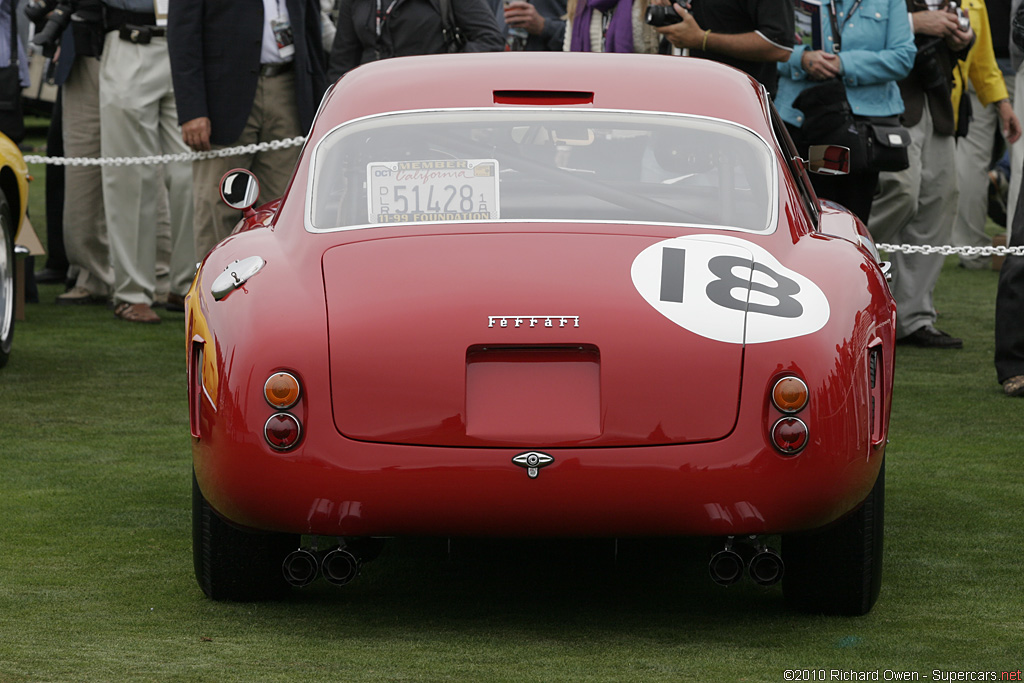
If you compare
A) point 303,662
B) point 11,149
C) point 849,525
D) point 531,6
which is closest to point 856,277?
point 849,525

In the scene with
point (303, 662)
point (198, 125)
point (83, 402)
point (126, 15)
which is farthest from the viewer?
point (126, 15)

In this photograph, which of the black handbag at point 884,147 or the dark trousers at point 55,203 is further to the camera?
the dark trousers at point 55,203

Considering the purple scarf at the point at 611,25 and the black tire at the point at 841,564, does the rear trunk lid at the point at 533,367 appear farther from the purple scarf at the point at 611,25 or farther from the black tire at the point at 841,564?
the purple scarf at the point at 611,25

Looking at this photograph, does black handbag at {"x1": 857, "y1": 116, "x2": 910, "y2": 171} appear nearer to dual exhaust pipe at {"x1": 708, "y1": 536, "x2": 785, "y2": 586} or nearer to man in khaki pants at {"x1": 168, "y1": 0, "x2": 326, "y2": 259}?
man in khaki pants at {"x1": 168, "y1": 0, "x2": 326, "y2": 259}

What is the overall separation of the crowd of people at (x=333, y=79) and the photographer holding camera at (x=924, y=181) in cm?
1

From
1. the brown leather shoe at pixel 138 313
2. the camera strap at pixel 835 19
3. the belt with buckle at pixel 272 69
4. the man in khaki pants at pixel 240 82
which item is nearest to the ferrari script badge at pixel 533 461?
→ the camera strap at pixel 835 19

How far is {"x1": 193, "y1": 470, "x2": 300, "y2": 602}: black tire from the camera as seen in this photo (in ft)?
14.2

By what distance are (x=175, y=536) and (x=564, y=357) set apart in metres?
1.86

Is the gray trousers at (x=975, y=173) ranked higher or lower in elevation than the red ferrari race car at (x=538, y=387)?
lower

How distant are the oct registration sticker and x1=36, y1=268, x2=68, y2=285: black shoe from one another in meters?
8.22

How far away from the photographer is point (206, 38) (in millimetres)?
9422

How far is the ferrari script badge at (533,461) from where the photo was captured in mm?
3818

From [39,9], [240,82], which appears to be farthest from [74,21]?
[240,82]

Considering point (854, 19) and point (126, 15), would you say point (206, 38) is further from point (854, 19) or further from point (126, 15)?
point (854, 19)
